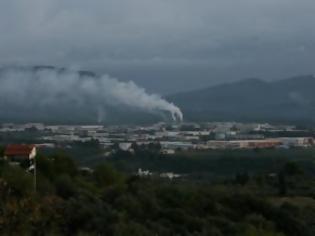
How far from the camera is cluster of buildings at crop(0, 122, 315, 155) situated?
3240 inches

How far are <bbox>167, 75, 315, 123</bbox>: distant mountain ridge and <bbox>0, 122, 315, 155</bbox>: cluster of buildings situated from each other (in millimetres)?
15536

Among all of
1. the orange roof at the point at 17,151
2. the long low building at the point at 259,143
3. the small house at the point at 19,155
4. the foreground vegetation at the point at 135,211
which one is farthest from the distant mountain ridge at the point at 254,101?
the foreground vegetation at the point at 135,211

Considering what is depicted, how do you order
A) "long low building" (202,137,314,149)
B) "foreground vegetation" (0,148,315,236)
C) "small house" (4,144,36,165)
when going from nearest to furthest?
"foreground vegetation" (0,148,315,236) → "small house" (4,144,36,165) → "long low building" (202,137,314,149)

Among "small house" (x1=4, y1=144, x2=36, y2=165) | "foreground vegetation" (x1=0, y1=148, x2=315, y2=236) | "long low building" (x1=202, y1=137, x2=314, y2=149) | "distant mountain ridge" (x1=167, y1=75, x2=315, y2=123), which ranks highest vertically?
"distant mountain ridge" (x1=167, y1=75, x2=315, y2=123)

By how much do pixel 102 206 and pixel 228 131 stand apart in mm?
82442

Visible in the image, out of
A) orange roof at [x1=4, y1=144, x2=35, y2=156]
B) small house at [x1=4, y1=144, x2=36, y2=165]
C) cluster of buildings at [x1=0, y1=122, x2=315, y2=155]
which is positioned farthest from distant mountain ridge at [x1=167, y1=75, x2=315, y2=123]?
small house at [x1=4, y1=144, x2=36, y2=165]

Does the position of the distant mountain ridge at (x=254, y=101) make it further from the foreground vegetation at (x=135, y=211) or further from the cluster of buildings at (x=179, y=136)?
the foreground vegetation at (x=135, y=211)

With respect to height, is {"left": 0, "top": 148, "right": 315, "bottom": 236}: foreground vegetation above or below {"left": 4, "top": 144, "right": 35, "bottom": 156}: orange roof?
below

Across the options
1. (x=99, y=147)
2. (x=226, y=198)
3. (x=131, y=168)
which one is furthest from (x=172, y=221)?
(x=99, y=147)

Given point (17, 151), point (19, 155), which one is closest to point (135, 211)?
point (19, 155)

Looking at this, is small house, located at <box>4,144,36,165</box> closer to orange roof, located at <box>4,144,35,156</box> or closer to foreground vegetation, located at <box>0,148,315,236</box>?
orange roof, located at <box>4,144,35,156</box>

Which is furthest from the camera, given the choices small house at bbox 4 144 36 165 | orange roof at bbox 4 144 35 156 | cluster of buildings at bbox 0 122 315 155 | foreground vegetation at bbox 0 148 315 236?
cluster of buildings at bbox 0 122 315 155

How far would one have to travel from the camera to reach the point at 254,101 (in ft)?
544

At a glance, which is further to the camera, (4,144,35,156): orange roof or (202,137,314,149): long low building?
(202,137,314,149): long low building
